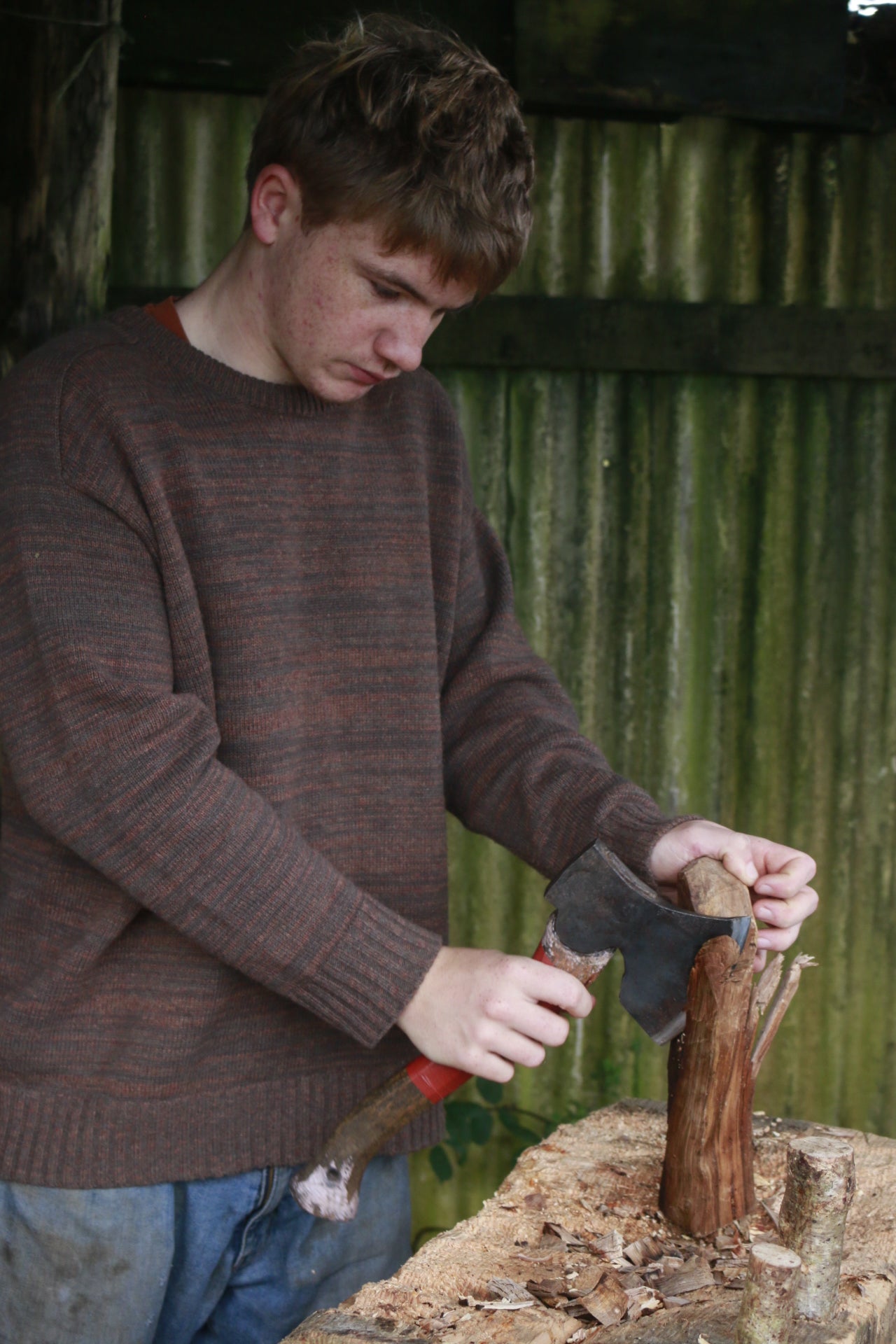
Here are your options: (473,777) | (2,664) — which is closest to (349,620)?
(473,777)

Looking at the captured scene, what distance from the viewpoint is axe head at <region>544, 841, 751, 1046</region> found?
5.46 ft

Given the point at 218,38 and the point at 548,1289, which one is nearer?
the point at 548,1289

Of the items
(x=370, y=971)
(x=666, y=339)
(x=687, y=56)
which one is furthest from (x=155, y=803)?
(x=687, y=56)

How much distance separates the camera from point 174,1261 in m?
1.95

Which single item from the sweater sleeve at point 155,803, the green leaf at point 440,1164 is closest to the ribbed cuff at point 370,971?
the sweater sleeve at point 155,803

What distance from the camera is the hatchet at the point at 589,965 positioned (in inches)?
65.7

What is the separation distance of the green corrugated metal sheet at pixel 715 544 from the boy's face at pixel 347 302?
4.10ft

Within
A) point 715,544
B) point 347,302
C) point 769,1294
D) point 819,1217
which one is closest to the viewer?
point 769,1294

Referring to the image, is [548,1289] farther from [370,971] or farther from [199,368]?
[199,368]

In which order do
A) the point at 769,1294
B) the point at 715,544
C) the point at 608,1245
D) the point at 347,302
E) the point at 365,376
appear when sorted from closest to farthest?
the point at 769,1294
the point at 608,1245
the point at 347,302
the point at 365,376
the point at 715,544

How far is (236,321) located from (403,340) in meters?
0.28

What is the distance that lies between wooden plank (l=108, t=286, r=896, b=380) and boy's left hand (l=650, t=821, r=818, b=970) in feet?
5.08

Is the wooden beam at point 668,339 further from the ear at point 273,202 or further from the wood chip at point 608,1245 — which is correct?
the wood chip at point 608,1245

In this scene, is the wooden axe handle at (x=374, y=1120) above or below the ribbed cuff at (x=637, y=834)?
below
